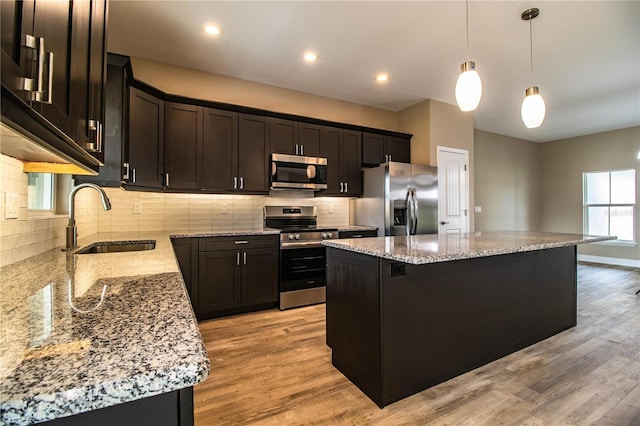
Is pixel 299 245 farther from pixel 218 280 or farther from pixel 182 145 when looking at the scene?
pixel 182 145

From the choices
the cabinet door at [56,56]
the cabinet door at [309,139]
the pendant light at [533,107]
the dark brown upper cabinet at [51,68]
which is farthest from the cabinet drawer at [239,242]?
the pendant light at [533,107]

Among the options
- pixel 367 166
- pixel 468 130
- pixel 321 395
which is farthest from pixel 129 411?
pixel 468 130

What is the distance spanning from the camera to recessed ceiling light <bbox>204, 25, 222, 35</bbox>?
8.96 ft

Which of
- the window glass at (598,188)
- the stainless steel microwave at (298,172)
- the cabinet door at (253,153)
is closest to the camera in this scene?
the cabinet door at (253,153)

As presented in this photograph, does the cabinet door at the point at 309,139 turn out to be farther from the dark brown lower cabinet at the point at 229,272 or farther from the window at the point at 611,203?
the window at the point at 611,203

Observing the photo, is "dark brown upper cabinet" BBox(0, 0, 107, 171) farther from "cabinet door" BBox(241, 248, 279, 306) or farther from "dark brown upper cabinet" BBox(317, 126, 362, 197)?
"dark brown upper cabinet" BBox(317, 126, 362, 197)

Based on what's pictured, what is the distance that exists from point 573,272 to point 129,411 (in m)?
3.76

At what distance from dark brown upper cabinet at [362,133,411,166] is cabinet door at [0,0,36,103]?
3948 mm

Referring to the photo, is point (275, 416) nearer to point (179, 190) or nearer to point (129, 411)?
point (129, 411)

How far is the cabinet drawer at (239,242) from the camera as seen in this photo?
3.09 meters

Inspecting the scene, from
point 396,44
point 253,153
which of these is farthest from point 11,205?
point 396,44

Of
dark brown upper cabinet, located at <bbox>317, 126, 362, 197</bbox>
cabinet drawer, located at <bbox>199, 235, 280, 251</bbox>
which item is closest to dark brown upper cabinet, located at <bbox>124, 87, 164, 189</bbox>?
cabinet drawer, located at <bbox>199, 235, 280, 251</bbox>

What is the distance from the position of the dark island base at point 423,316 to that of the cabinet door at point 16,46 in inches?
62.3

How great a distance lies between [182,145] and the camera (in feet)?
10.6
